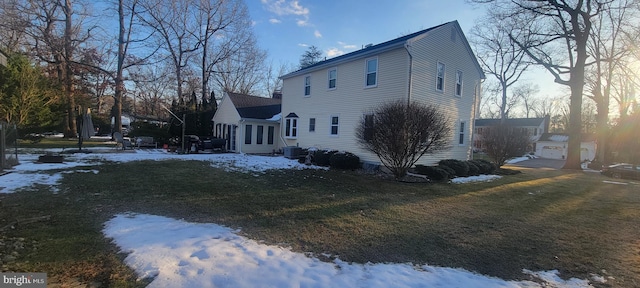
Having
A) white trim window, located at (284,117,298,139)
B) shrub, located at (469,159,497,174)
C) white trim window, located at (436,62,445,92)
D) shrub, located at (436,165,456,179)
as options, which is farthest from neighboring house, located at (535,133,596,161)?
white trim window, located at (284,117,298,139)

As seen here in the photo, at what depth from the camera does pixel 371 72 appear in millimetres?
14195

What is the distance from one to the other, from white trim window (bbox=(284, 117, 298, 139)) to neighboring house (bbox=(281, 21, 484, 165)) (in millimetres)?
62

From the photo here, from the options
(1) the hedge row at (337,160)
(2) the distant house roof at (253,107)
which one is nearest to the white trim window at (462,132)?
(1) the hedge row at (337,160)

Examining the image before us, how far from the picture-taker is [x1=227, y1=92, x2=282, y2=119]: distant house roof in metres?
20.1

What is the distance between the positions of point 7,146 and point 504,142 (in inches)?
814

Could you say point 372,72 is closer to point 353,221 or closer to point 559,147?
point 353,221

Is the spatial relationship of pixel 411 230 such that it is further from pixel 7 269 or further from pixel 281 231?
pixel 7 269

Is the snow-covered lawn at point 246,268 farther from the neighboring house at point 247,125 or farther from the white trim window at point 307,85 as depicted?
the neighboring house at point 247,125

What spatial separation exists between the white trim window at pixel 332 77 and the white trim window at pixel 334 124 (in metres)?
1.68

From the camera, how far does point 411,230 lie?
17.2 ft

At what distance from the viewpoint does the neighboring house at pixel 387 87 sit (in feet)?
43.2

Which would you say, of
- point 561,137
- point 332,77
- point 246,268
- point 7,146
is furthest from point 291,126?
point 561,137

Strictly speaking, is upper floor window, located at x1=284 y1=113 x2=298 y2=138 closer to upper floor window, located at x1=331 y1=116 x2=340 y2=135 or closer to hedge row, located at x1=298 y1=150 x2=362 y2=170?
upper floor window, located at x1=331 y1=116 x2=340 y2=135

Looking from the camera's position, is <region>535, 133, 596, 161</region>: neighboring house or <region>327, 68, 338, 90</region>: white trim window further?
<region>535, 133, 596, 161</region>: neighboring house
